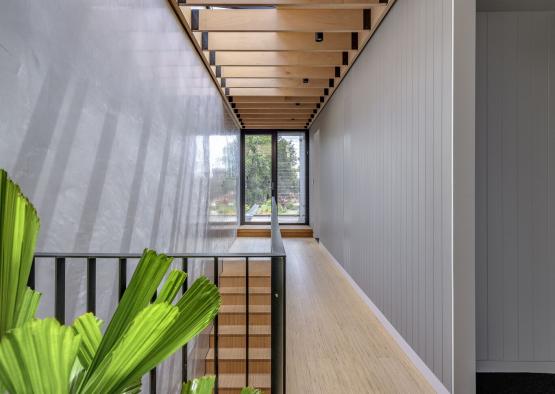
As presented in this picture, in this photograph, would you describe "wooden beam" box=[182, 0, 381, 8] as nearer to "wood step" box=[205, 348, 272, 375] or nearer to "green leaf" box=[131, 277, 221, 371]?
"green leaf" box=[131, 277, 221, 371]

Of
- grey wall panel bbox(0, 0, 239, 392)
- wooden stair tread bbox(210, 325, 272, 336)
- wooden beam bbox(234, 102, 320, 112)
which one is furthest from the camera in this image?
wooden beam bbox(234, 102, 320, 112)

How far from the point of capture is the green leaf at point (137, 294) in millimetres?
562

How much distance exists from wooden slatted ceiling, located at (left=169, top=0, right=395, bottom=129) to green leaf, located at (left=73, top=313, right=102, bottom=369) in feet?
9.19

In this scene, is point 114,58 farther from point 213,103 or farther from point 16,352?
point 213,103

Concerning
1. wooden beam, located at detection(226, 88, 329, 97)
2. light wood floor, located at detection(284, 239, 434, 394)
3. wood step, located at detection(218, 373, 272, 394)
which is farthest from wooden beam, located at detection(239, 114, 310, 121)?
wood step, located at detection(218, 373, 272, 394)

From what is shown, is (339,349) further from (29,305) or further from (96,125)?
(29,305)

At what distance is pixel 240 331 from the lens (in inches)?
175

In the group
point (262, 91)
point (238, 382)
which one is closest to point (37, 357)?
point (238, 382)

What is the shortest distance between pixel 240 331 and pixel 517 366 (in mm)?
2934

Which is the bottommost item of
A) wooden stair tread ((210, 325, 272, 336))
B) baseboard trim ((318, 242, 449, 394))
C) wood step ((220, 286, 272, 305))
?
wooden stair tread ((210, 325, 272, 336))

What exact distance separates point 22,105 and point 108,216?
0.74 metres

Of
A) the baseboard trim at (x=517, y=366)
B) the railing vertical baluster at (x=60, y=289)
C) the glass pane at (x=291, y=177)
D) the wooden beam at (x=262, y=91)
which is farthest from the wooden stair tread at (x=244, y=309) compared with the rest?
the glass pane at (x=291, y=177)

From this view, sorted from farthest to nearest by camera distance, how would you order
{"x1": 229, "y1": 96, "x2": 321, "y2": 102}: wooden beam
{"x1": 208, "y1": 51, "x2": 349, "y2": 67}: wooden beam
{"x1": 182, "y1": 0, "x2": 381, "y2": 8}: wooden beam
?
{"x1": 229, "y1": 96, "x2": 321, "y2": 102}: wooden beam, {"x1": 208, "y1": 51, "x2": 349, "y2": 67}: wooden beam, {"x1": 182, "y1": 0, "x2": 381, "y2": 8}: wooden beam

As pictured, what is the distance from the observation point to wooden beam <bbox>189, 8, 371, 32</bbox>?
3.30 metres
